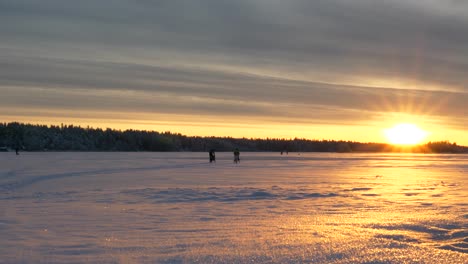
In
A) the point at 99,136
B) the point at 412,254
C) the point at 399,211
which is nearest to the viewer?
the point at 412,254

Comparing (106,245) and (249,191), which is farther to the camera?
(249,191)

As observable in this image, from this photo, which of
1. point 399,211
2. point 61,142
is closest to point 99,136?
point 61,142

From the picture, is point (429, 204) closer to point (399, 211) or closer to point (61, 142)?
point (399, 211)

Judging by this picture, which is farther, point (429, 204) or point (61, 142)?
point (61, 142)

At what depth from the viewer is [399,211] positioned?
14422mm

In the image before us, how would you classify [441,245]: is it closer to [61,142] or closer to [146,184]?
[146,184]

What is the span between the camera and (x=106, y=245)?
9.66 m

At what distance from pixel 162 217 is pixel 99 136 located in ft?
522

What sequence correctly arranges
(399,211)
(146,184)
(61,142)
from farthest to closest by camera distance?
1. (61,142)
2. (146,184)
3. (399,211)

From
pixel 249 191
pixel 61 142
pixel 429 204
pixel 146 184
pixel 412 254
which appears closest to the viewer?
pixel 412 254

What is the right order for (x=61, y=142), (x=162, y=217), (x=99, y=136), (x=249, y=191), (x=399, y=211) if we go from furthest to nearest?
(x=99, y=136)
(x=61, y=142)
(x=249, y=191)
(x=399, y=211)
(x=162, y=217)

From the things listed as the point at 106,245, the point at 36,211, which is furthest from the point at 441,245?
the point at 36,211

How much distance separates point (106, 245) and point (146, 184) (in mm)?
13307

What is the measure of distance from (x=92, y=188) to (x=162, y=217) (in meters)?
8.45
